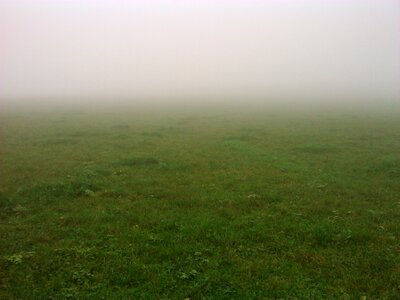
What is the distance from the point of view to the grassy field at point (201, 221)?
410 inches

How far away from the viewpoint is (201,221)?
14.1 metres

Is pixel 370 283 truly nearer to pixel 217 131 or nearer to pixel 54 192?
pixel 54 192

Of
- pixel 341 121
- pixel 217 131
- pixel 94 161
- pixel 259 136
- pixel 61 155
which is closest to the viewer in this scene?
pixel 94 161

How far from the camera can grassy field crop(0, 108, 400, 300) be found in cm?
1041

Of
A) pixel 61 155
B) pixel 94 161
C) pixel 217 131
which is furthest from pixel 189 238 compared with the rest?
pixel 217 131

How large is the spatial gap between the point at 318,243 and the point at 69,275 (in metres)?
7.59

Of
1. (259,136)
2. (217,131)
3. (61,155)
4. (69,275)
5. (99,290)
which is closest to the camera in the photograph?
(99,290)

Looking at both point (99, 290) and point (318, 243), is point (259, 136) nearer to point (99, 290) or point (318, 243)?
point (318, 243)

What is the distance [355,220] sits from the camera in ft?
47.0

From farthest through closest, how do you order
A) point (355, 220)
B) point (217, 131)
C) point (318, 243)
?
point (217, 131)
point (355, 220)
point (318, 243)

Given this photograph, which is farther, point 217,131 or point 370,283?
point 217,131

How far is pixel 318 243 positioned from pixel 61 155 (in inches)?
A: 730

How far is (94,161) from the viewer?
23859mm

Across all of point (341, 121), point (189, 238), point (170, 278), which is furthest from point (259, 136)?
point (170, 278)
